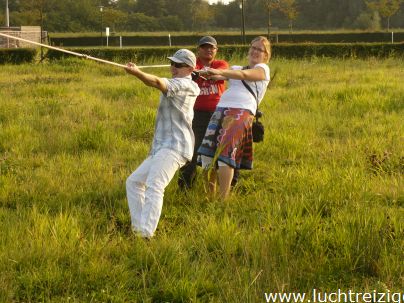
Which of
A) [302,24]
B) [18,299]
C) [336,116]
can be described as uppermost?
[302,24]

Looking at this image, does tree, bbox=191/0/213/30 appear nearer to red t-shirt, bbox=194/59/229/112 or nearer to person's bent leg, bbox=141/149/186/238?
red t-shirt, bbox=194/59/229/112

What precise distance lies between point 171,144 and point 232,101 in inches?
34.2

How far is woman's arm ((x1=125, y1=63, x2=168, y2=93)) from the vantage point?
12.1ft

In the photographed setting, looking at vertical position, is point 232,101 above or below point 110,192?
above

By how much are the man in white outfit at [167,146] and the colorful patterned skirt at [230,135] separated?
0.52 metres

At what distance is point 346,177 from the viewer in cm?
505

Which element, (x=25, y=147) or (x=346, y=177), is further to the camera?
(x=25, y=147)

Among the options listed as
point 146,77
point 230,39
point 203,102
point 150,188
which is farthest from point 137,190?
point 230,39

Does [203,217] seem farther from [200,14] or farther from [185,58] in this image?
[200,14]

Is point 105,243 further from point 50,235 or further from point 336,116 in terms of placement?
point 336,116

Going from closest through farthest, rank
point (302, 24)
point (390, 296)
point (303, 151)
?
point (390, 296), point (303, 151), point (302, 24)

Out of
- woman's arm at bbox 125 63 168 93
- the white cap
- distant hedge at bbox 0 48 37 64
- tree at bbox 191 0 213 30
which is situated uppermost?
tree at bbox 191 0 213 30

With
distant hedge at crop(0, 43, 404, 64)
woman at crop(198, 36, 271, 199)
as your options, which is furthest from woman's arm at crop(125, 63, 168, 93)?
distant hedge at crop(0, 43, 404, 64)

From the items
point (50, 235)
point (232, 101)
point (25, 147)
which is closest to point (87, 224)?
point (50, 235)
